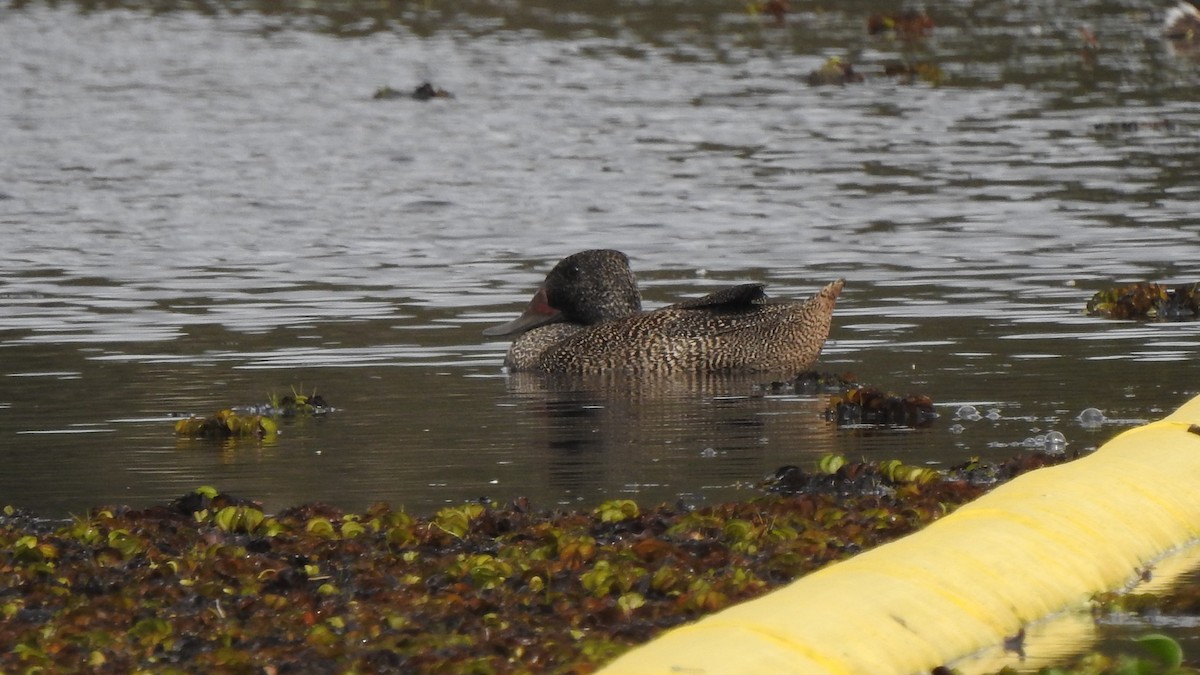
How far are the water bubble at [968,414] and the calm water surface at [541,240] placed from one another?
0.18 m

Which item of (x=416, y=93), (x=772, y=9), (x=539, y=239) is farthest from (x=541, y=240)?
(x=772, y=9)

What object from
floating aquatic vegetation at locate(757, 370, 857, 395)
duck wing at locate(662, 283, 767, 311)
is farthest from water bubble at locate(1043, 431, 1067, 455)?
duck wing at locate(662, 283, 767, 311)

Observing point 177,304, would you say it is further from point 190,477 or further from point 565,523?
point 565,523

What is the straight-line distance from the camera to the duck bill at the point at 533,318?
16.7 m

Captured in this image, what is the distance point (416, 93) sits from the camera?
37219 millimetres

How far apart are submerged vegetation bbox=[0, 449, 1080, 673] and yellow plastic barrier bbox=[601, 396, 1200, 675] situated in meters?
0.46

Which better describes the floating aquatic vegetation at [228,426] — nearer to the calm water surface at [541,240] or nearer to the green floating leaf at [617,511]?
the calm water surface at [541,240]

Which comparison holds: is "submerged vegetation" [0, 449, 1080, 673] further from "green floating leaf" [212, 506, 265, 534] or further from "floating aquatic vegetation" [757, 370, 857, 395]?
"floating aquatic vegetation" [757, 370, 857, 395]

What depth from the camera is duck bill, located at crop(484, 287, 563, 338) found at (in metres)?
16.7

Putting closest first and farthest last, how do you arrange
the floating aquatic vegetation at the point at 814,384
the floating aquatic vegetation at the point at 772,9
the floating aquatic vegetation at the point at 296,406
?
1. the floating aquatic vegetation at the point at 296,406
2. the floating aquatic vegetation at the point at 814,384
3. the floating aquatic vegetation at the point at 772,9

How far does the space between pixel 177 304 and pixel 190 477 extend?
7.13 m

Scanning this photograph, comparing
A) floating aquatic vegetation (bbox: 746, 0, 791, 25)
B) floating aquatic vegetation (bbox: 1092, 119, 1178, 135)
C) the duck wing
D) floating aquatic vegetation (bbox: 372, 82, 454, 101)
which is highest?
floating aquatic vegetation (bbox: 746, 0, 791, 25)

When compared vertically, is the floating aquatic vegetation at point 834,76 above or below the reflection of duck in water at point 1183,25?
below

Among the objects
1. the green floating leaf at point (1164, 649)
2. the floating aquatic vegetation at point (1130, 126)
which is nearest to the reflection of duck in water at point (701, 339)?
the green floating leaf at point (1164, 649)
